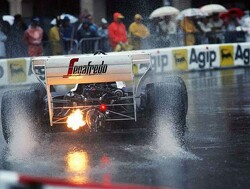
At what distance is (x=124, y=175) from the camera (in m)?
7.89

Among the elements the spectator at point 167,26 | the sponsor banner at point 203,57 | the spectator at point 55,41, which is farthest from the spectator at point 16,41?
the sponsor banner at point 203,57

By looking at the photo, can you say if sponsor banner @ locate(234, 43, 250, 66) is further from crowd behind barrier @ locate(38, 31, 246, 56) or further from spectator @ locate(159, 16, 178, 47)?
spectator @ locate(159, 16, 178, 47)

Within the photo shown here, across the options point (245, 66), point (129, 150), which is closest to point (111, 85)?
point (129, 150)

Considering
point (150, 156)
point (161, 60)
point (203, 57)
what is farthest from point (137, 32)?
point (150, 156)

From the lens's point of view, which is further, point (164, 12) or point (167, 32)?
point (164, 12)

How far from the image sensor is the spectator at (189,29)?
80.1 feet

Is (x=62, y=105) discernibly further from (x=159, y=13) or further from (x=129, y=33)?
(x=159, y=13)

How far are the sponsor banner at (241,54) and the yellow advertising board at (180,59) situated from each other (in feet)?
5.67

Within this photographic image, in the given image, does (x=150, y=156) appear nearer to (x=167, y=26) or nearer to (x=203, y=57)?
(x=203, y=57)

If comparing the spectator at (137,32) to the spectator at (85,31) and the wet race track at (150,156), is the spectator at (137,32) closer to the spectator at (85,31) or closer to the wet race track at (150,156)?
the spectator at (85,31)

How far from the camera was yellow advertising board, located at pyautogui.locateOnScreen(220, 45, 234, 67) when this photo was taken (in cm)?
2397

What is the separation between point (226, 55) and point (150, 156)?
1535cm

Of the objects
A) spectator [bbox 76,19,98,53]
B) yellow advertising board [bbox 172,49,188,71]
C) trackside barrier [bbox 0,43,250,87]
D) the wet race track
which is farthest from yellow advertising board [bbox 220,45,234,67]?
the wet race track

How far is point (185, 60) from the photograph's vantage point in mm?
23391
